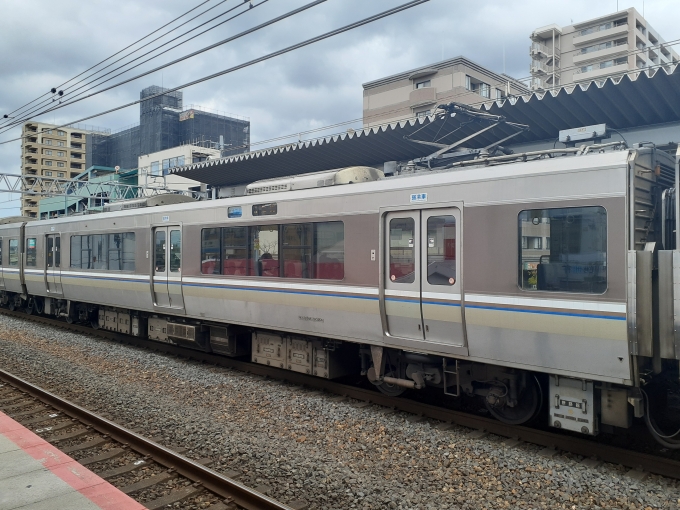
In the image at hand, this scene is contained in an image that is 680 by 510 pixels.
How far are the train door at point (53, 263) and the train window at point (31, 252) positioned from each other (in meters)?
1.02

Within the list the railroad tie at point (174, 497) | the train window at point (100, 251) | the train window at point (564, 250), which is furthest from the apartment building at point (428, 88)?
the railroad tie at point (174, 497)

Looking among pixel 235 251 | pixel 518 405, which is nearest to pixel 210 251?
pixel 235 251

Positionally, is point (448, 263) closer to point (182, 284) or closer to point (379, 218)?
point (379, 218)

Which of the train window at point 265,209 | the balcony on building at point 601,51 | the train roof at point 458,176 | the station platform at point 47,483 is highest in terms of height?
the balcony on building at point 601,51

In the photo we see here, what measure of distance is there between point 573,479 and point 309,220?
509cm

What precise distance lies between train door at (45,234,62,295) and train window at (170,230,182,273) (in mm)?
5980

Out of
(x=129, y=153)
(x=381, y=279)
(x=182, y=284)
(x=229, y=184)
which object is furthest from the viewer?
(x=129, y=153)

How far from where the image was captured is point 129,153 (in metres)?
77.3

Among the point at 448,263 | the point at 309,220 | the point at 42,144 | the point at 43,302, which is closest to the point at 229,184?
the point at 43,302

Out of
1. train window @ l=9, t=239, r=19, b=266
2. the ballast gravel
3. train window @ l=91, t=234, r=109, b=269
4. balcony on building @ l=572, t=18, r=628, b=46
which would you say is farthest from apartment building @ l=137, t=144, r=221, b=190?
balcony on building @ l=572, t=18, r=628, b=46

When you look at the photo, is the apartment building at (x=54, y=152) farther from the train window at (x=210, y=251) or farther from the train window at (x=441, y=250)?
the train window at (x=441, y=250)

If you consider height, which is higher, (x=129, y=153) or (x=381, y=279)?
(x=129, y=153)

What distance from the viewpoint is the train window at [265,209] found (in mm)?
9328

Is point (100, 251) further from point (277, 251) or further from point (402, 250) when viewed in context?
point (402, 250)
